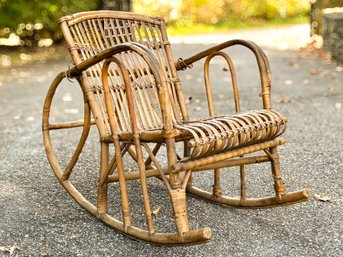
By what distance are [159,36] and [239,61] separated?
589cm

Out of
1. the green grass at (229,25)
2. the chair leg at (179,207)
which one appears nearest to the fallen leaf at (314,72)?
the chair leg at (179,207)

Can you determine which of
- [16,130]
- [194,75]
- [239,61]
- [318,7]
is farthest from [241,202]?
[318,7]

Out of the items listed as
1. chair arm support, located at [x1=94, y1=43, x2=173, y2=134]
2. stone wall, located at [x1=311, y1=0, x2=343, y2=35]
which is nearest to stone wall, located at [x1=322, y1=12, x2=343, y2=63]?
stone wall, located at [x1=311, y1=0, x2=343, y2=35]

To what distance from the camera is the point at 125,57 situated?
361cm

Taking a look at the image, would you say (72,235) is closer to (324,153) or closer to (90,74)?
(90,74)

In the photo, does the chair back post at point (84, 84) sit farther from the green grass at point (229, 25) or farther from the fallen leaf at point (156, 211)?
the green grass at point (229, 25)

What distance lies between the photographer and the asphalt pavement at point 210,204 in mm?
2787

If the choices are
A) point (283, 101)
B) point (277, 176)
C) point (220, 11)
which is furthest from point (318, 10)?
point (277, 176)

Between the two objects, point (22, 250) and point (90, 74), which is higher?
point (90, 74)

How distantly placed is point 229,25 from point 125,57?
1361cm

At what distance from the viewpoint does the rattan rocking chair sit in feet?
8.27

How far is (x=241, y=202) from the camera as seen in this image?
126 inches

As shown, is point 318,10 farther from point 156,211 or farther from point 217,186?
point 156,211

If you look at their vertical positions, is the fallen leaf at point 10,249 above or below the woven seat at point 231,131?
below
